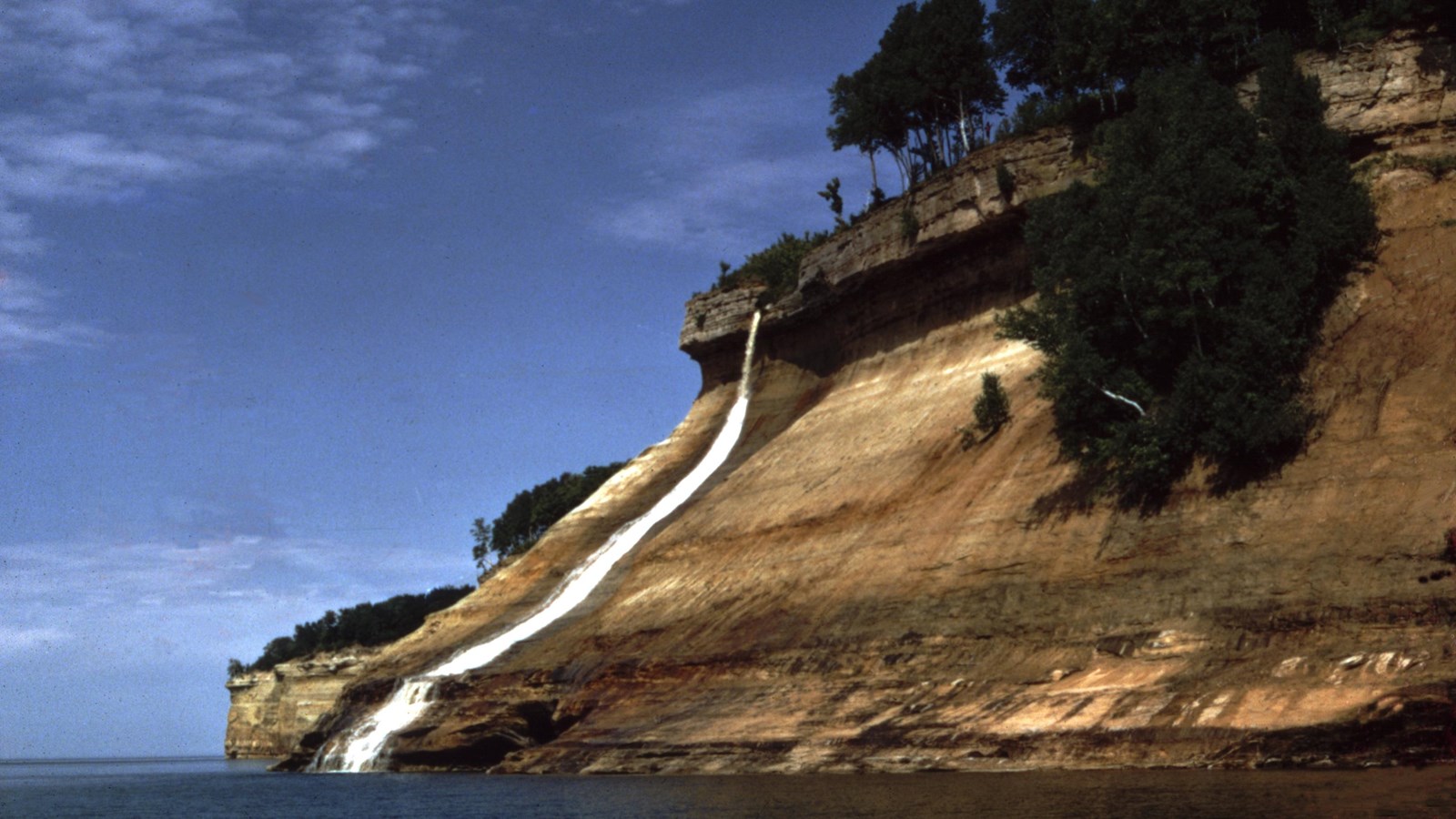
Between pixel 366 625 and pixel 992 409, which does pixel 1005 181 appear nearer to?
pixel 992 409

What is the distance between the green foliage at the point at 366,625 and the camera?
99.3 m

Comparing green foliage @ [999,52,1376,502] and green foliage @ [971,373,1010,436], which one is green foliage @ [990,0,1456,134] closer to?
green foliage @ [999,52,1376,502]

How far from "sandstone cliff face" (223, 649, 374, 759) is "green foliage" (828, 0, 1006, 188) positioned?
43.0 metres

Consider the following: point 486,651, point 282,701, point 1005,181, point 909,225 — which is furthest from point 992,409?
point 282,701

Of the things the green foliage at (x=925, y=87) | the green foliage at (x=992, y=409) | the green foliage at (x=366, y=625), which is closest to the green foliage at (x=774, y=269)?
the green foliage at (x=925, y=87)

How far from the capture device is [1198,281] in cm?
3150

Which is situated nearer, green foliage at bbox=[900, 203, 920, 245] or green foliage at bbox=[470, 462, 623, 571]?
green foliage at bbox=[900, 203, 920, 245]

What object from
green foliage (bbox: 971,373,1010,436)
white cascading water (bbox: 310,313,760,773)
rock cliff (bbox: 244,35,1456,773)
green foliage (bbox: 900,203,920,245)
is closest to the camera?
rock cliff (bbox: 244,35,1456,773)

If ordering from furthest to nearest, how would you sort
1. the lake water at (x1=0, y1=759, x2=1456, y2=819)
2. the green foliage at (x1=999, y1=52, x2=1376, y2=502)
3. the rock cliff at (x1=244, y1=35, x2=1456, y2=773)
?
the green foliage at (x1=999, y1=52, x2=1376, y2=502)
the rock cliff at (x1=244, y1=35, x2=1456, y2=773)
the lake water at (x1=0, y1=759, x2=1456, y2=819)

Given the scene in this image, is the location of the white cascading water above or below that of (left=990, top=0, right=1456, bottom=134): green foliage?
below

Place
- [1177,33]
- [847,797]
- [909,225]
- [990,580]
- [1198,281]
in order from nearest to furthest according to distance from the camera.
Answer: [847,797], [1198,281], [990,580], [1177,33], [909,225]

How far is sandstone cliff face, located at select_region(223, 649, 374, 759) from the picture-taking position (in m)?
83.9

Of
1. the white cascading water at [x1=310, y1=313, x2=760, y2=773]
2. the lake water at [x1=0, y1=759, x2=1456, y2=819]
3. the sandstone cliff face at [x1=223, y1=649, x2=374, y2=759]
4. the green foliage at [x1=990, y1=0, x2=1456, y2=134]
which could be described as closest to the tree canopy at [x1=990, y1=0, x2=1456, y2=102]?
A: the green foliage at [x1=990, y1=0, x2=1456, y2=134]

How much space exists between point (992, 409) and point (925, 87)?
1913cm
